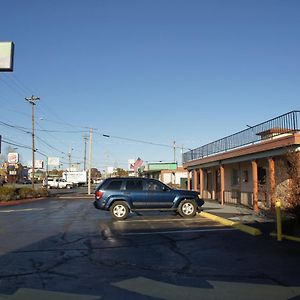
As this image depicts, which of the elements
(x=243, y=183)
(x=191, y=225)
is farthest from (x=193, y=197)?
(x=243, y=183)

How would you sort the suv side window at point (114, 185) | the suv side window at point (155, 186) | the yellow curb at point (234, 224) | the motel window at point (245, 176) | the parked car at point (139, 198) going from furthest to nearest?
the motel window at point (245, 176)
the suv side window at point (155, 186)
the suv side window at point (114, 185)
the parked car at point (139, 198)
the yellow curb at point (234, 224)

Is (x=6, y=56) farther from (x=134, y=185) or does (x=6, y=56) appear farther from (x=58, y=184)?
(x=58, y=184)

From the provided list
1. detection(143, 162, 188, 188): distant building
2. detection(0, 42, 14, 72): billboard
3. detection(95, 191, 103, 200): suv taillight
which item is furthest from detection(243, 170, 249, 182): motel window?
detection(143, 162, 188, 188): distant building

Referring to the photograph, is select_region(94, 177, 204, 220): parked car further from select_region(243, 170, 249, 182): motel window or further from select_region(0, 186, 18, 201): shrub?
select_region(0, 186, 18, 201): shrub

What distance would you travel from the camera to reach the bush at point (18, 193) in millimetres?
37844

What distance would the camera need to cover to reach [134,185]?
67.2 ft

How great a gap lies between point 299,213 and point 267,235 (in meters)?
1.12

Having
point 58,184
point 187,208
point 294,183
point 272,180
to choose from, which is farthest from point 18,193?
point 58,184

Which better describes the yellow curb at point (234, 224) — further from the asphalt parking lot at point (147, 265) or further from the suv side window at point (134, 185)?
the suv side window at point (134, 185)

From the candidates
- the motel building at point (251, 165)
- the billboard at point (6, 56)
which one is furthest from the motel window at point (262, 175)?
the billboard at point (6, 56)

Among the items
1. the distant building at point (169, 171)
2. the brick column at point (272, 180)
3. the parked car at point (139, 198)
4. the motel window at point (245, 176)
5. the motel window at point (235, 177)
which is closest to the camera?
the brick column at point (272, 180)

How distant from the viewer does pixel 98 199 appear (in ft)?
65.9

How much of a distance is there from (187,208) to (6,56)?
1014 centimetres

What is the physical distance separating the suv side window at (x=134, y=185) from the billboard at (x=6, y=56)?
274 inches
